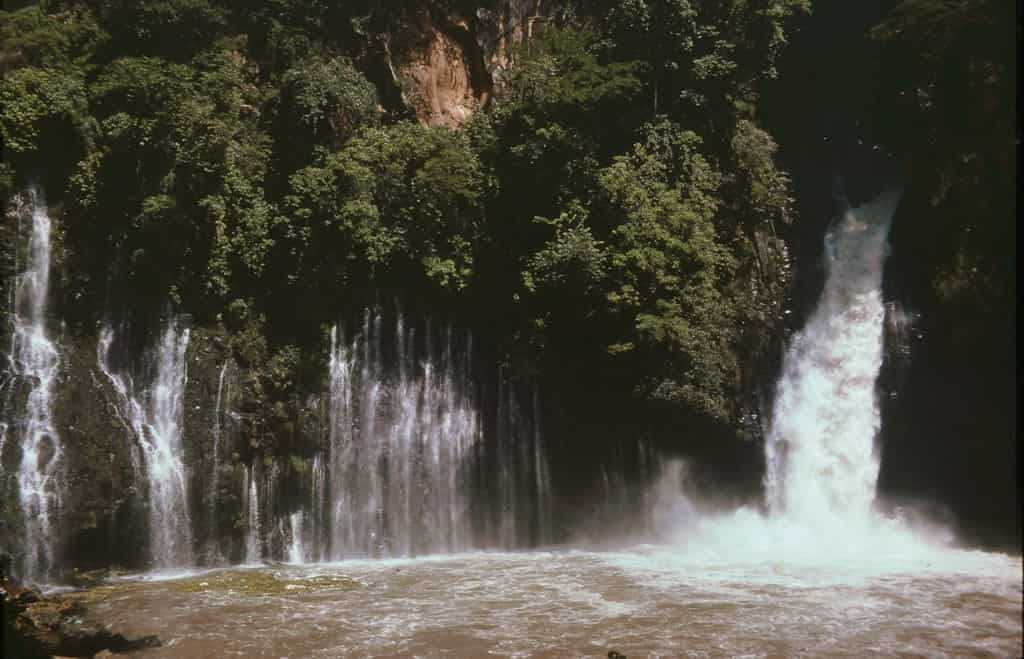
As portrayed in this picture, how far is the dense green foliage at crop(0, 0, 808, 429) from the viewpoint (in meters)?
17.1

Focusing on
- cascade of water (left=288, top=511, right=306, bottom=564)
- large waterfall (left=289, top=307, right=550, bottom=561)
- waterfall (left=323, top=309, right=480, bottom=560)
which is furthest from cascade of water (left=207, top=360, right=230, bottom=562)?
waterfall (left=323, top=309, right=480, bottom=560)

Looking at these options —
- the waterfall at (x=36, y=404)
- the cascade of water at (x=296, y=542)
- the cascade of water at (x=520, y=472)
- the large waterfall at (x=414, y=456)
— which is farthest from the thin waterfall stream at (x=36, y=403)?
the cascade of water at (x=520, y=472)

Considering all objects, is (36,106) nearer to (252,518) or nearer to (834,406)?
(252,518)

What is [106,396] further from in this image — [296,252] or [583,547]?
[583,547]

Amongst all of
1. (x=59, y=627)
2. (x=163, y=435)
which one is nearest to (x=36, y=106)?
(x=163, y=435)

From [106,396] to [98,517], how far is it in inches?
82.8

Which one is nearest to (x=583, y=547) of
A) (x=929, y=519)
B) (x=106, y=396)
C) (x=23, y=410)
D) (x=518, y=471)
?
(x=518, y=471)

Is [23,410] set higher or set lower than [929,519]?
higher

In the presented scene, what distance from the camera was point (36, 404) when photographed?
15.6 m

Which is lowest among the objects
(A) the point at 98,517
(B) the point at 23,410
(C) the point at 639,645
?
(C) the point at 639,645

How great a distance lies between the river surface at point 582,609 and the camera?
11.2 meters

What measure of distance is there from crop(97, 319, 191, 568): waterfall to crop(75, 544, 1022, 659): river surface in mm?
865

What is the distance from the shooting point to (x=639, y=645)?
1118 centimetres

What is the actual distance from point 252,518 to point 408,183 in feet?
23.3
